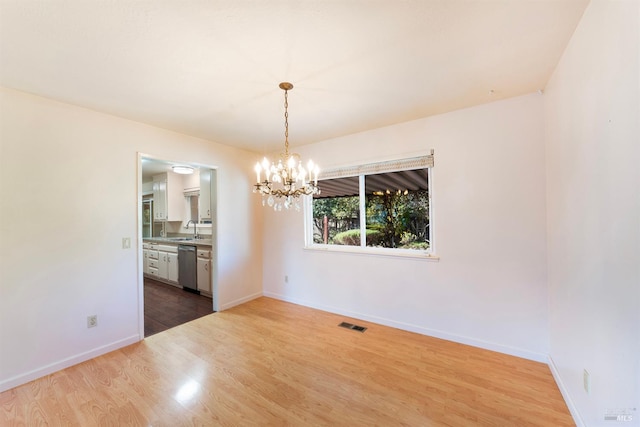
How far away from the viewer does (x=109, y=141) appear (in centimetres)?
265

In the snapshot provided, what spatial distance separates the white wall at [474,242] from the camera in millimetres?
2338

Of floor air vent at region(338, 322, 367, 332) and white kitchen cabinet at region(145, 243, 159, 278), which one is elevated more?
white kitchen cabinet at region(145, 243, 159, 278)

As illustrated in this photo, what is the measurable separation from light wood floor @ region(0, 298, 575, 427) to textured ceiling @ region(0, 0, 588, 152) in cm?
252

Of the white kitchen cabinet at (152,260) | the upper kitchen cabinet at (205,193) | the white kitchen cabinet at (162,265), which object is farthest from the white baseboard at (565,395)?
the white kitchen cabinet at (152,260)

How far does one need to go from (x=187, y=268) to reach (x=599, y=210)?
207 inches

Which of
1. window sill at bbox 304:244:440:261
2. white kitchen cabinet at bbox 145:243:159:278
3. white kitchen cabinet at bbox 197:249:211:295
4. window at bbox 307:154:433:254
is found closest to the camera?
window sill at bbox 304:244:440:261

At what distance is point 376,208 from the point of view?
11.0 ft

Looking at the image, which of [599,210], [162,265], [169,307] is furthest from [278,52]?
[162,265]

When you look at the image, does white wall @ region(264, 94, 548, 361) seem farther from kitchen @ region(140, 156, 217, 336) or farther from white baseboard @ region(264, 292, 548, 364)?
kitchen @ region(140, 156, 217, 336)

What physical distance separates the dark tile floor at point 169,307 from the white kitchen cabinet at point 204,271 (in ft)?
0.61

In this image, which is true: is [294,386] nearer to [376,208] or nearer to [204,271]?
[376,208]

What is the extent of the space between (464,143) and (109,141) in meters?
3.82

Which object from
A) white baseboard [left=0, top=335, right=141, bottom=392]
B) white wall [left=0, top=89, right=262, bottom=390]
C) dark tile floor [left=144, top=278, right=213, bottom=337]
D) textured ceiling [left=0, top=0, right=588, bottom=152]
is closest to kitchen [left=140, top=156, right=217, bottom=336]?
dark tile floor [left=144, top=278, right=213, bottom=337]

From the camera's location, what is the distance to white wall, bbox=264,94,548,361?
2338 millimetres
